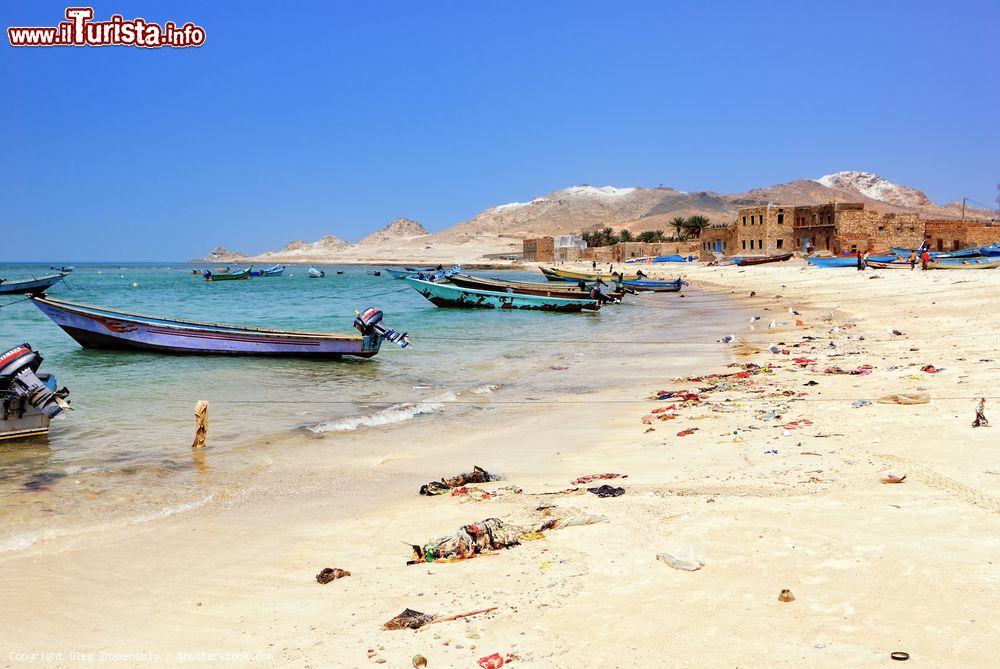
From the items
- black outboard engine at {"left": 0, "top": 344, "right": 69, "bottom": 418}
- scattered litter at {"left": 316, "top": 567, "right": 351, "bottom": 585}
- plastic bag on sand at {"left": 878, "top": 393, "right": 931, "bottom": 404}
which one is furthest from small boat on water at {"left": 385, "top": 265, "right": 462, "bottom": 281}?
scattered litter at {"left": 316, "top": 567, "right": 351, "bottom": 585}

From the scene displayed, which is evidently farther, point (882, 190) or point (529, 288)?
point (882, 190)

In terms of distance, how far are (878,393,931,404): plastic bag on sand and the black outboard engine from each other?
1051 cm

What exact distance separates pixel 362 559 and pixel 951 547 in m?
3.83

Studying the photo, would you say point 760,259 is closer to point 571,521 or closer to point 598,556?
point 571,521

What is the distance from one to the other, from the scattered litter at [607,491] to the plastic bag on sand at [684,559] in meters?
1.39

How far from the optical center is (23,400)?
9453mm

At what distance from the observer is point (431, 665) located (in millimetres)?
3496

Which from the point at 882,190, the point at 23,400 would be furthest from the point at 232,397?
the point at 882,190

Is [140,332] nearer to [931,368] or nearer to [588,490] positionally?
[588,490]

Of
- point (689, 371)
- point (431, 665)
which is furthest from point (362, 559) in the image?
point (689, 371)

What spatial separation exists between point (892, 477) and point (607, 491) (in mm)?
2231

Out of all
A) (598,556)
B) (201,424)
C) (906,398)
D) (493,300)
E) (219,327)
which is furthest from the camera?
(493,300)

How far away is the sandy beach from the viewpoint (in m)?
3.59

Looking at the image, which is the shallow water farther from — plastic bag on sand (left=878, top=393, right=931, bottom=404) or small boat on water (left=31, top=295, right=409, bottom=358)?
plastic bag on sand (left=878, top=393, right=931, bottom=404)
